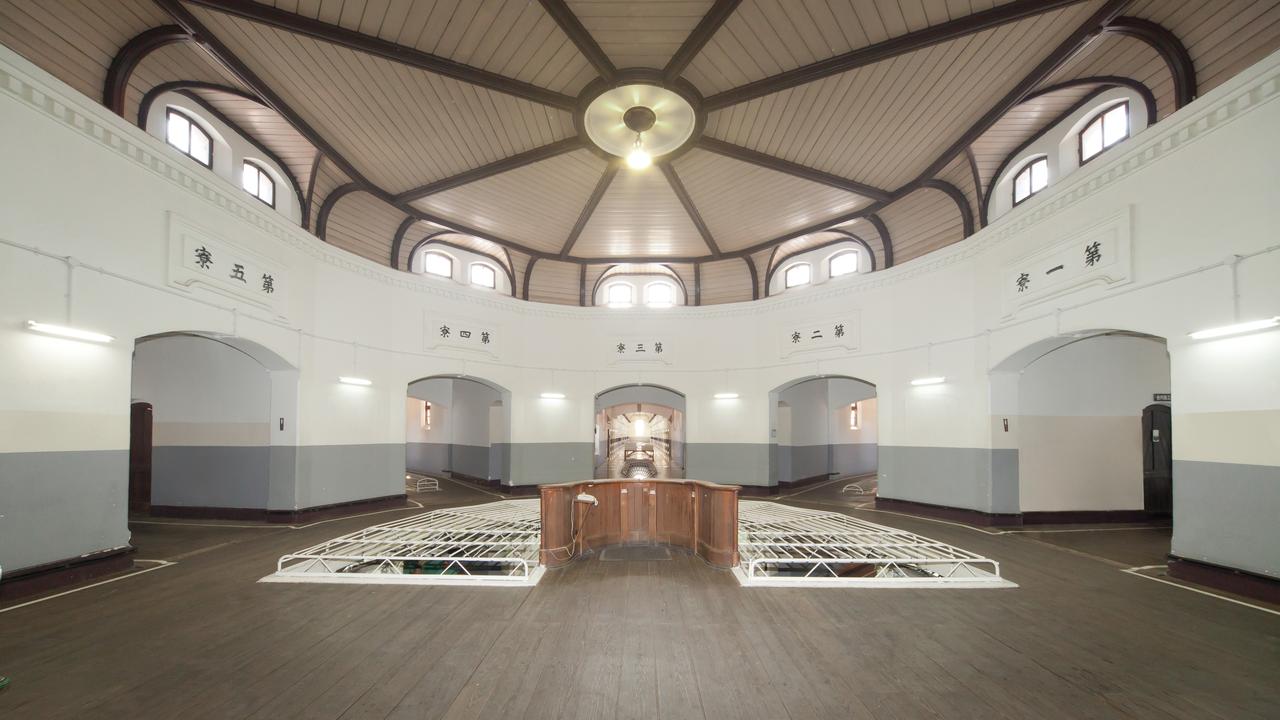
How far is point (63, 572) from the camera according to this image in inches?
221

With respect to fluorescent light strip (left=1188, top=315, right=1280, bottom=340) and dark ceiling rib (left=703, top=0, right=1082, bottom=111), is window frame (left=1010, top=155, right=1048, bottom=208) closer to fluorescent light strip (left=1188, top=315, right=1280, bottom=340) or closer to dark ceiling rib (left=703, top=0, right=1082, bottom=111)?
fluorescent light strip (left=1188, top=315, right=1280, bottom=340)

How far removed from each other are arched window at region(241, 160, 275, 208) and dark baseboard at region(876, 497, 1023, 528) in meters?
13.4

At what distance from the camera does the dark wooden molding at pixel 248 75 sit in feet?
19.3

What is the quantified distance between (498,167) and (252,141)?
4039 mm

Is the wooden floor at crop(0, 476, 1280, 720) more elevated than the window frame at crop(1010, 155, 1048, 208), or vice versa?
the window frame at crop(1010, 155, 1048, 208)

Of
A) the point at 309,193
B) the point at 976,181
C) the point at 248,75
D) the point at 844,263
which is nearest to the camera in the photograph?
the point at 248,75

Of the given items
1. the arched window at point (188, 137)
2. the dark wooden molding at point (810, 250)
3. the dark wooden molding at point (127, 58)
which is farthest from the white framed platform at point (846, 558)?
the arched window at point (188, 137)

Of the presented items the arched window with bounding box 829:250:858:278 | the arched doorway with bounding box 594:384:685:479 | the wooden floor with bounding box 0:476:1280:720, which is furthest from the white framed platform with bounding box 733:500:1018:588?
the arched window with bounding box 829:250:858:278

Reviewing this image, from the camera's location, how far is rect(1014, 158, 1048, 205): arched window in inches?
337

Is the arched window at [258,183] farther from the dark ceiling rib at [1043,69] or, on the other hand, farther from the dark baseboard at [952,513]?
the dark baseboard at [952,513]

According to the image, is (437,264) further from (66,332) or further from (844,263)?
(844,263)

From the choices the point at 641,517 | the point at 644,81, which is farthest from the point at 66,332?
the point at 644,81

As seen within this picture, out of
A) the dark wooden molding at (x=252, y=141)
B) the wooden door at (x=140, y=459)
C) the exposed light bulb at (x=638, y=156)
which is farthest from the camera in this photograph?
the wooden door at (x=140, y=459)

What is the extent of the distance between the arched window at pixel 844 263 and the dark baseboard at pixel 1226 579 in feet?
26.2
